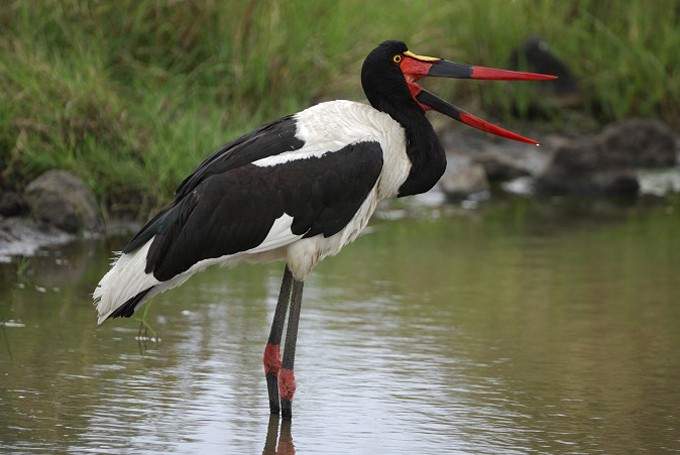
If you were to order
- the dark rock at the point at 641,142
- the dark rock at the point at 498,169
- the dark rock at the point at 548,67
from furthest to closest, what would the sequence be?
the dark rock at the point at 548,67 < the dark rock at the point at 641,142 < the dark rock at the point at 498,169

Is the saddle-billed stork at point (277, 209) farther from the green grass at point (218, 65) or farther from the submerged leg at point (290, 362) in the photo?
the green grass at point (218, 65)

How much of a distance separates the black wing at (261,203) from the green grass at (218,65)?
321cm

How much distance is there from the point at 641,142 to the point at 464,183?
2.01 meters

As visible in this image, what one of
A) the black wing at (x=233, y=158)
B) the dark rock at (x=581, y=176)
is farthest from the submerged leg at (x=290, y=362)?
the dark rock at (x=581, y=176)

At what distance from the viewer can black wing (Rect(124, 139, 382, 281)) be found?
516 cm

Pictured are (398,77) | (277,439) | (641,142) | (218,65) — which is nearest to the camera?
(277,439)

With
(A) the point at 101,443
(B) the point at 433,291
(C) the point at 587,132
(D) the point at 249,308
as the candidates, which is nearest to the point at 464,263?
(B) the point at 433,291

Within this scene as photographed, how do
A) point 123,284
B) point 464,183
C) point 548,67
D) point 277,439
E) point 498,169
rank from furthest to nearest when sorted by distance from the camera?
1. point 548,67
2. point 498,169
3. point 464,183
4. point 123,284
5. point 277,439

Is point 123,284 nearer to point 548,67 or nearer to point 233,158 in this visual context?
point 233,158

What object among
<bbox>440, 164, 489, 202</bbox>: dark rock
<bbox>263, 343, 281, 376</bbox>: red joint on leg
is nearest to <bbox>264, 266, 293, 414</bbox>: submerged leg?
<bbox>263, 343, 281, 376</bbox>: red joint on leg

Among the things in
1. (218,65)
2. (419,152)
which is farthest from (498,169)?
(419,152)

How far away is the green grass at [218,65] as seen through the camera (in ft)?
27.7

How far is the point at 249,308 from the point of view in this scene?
6844mm

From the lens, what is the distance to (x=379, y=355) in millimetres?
6039
